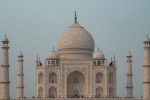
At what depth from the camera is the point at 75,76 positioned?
64.1 meters

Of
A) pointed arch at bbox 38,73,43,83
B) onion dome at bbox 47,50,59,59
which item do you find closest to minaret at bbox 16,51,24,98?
pointed arch at bbox 38,73,43,83

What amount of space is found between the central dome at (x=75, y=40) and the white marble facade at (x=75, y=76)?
0.67 meters

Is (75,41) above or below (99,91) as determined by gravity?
above

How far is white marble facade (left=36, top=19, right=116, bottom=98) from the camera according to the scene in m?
62.8

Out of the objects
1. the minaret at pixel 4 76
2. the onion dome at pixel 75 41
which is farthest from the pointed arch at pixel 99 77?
the minaret at pixel 4 76

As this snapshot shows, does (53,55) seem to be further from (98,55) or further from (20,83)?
(98,55)

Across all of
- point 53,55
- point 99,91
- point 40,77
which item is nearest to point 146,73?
point 99,91

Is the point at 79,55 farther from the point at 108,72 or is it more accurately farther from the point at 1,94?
the point at 1,94

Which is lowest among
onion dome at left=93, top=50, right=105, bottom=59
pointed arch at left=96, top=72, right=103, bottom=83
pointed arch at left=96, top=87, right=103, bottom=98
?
pointed arch at left=96, top=87, right=103, bottom=98

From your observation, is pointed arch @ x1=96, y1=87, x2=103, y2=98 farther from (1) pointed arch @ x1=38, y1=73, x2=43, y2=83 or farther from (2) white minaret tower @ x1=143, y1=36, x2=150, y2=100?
(2) white minaret tower @ x1=143, y1=36, x2=150, y2=100

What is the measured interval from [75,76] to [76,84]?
77cm

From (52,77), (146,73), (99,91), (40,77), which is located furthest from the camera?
(40,77)

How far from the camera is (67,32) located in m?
65.8

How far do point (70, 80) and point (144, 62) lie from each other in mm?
9494
